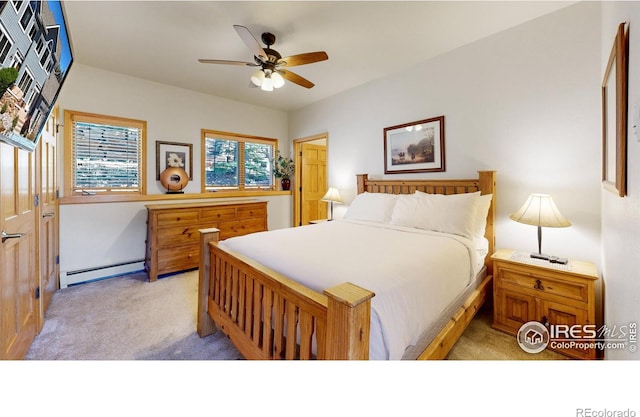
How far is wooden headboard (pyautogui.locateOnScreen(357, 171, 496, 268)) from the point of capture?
2410 mm

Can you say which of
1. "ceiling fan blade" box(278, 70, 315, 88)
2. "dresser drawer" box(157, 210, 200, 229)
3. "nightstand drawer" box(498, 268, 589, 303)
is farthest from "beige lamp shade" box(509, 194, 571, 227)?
"dresser drawer" box(157, 210, 200, 229)

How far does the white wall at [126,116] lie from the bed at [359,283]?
2162 millimetres

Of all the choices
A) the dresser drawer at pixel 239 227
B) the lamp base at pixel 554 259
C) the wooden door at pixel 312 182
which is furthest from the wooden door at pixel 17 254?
the wooden door at pixel 312 182

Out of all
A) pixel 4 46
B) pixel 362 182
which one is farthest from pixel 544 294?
pixel 4 46

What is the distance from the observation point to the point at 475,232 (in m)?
2.23

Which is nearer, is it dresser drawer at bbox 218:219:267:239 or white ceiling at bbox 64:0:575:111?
white ceiling at bbox 64:0:575:111

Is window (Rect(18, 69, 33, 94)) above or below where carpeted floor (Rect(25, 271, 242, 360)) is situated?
above

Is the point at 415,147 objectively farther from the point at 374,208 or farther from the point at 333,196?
the point at 333,196

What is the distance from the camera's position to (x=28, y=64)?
108cm

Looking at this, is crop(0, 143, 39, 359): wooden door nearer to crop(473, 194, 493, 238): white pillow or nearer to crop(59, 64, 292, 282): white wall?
crop(59, 64, 292, 282): white wall

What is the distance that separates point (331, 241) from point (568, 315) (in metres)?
1.72

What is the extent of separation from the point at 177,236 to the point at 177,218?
0.23m

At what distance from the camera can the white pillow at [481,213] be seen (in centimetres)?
225

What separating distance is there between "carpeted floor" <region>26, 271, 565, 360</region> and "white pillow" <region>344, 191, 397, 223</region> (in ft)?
4.14
